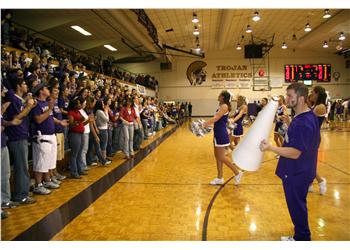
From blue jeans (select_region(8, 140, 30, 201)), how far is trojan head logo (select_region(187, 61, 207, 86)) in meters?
27.6

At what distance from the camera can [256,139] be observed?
3131 millimetres

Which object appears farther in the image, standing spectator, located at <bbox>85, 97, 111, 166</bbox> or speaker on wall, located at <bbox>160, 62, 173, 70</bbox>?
speaker on wall, located at <bbox>160, 62, 173, 70</bbox>

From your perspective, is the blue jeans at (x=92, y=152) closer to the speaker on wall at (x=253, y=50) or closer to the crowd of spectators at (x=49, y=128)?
the crowd of spectators at (x=49, y=128)

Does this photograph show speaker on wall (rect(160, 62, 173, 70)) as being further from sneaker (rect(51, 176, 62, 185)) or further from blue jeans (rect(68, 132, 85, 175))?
sneaker (rect(51, 176, 62, 185))

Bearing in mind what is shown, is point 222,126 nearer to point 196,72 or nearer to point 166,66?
point 166,66

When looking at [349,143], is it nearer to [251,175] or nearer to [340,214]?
[251,175]

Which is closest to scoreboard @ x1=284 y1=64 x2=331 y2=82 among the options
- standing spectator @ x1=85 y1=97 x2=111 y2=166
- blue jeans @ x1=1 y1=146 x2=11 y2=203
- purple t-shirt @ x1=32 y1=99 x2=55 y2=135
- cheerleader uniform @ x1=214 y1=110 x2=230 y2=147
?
standing spectator @ x1=85 y1=97 x2=111 y2=166

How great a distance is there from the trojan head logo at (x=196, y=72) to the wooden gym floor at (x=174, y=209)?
2501cm

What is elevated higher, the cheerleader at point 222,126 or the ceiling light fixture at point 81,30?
the ceiling light fixture at point 81,30

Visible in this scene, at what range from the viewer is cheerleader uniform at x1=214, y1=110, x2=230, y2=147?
5.47 metres

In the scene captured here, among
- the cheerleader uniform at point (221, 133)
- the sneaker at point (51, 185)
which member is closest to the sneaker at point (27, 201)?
the sneaker at point (51, 185)

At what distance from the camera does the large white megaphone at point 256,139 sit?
10.3 feet

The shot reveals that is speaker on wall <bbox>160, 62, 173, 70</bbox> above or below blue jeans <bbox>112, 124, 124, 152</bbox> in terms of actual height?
above

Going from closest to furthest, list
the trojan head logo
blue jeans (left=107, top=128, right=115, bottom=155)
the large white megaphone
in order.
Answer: the large white megaphone < blue jeans (left=107, top=128, right=115, bottom=155) < the trojan head logo
